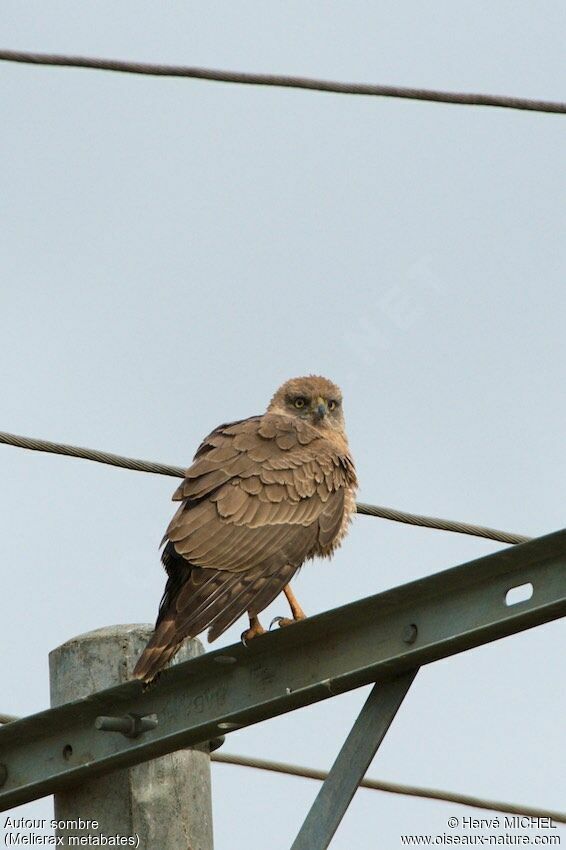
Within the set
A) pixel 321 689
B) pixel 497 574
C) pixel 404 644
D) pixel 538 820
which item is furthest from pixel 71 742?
pixel 538 820

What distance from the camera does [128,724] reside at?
4.48 meters

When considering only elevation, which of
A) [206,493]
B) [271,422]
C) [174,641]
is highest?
[271,422]

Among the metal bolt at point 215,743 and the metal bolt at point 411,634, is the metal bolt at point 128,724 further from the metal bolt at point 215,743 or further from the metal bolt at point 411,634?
the metal bolt at point 411,634

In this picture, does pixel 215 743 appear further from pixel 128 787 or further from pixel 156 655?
pixel 156 655

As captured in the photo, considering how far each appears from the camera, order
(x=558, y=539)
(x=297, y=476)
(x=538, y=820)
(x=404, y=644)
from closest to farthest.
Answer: (x=558, y=539)
(x=404, y=644)
(x=297, y=476)
(x=538, y=820)

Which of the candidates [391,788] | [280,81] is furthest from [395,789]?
[280,81]

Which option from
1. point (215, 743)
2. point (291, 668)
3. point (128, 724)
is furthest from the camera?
point (215, 743)

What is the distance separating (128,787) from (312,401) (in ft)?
10.8

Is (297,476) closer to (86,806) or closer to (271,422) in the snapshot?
(271,422)

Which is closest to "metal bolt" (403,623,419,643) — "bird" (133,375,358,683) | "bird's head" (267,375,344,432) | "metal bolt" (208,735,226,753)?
"bird" (133,375,358,683)

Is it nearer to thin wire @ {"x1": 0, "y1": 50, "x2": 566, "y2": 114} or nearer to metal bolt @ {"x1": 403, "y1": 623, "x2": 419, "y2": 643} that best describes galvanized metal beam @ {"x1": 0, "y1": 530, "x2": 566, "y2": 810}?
metal bolt @ {"x1": 403, "y1": 623, "x2": 419, "y2": 643}

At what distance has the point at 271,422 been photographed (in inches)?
244

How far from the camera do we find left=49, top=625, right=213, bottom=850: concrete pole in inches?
175

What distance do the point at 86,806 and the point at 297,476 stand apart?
1768mm
